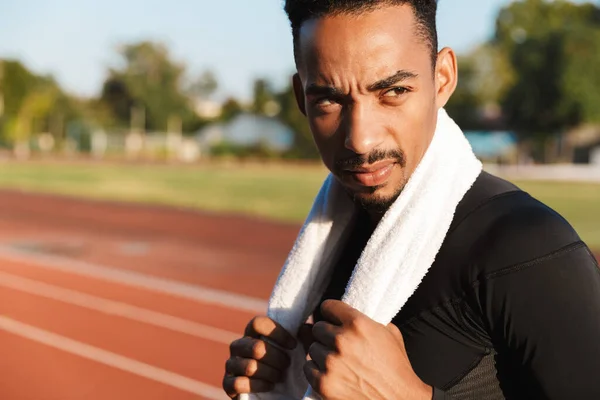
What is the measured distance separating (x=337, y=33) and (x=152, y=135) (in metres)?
70.7

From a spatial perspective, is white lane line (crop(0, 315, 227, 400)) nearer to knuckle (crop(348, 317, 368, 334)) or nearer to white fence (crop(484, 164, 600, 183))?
Answer: knuckle (crop(348, 317, 368, 334))

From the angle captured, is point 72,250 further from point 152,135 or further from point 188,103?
point 188,103

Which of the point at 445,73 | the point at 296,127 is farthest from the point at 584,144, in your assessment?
the point at 445,73

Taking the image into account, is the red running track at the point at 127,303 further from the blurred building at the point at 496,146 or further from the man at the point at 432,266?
the blurred building at the point at 496,146

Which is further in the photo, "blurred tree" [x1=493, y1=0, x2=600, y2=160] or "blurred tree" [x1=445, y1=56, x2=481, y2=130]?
"blurred tree" [x1=445, y1=56, x2=481, y2=130]

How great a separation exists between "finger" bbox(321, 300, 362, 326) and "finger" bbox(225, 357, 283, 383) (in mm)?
275

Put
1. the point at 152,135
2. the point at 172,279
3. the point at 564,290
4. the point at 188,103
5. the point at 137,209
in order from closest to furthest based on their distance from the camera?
the point at 564,290 → the point at 172,279 → the point at 137,209 → the point at 152,135 → the point at 188,103

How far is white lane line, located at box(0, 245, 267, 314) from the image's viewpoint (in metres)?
8.99

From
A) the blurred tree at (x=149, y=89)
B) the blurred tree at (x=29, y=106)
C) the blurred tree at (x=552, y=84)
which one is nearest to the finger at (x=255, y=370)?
the blurred tree at (x=552, y=84)

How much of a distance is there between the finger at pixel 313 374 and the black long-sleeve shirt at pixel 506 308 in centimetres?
15

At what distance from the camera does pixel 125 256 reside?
12758mm

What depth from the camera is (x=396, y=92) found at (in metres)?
1.25

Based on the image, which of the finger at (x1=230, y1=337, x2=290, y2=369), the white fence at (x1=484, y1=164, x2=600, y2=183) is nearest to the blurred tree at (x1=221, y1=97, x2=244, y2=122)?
the white fence at (x1=484, y1=164, x2=600, y2=183)

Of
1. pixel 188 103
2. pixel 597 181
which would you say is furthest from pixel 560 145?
pixel 188 103
